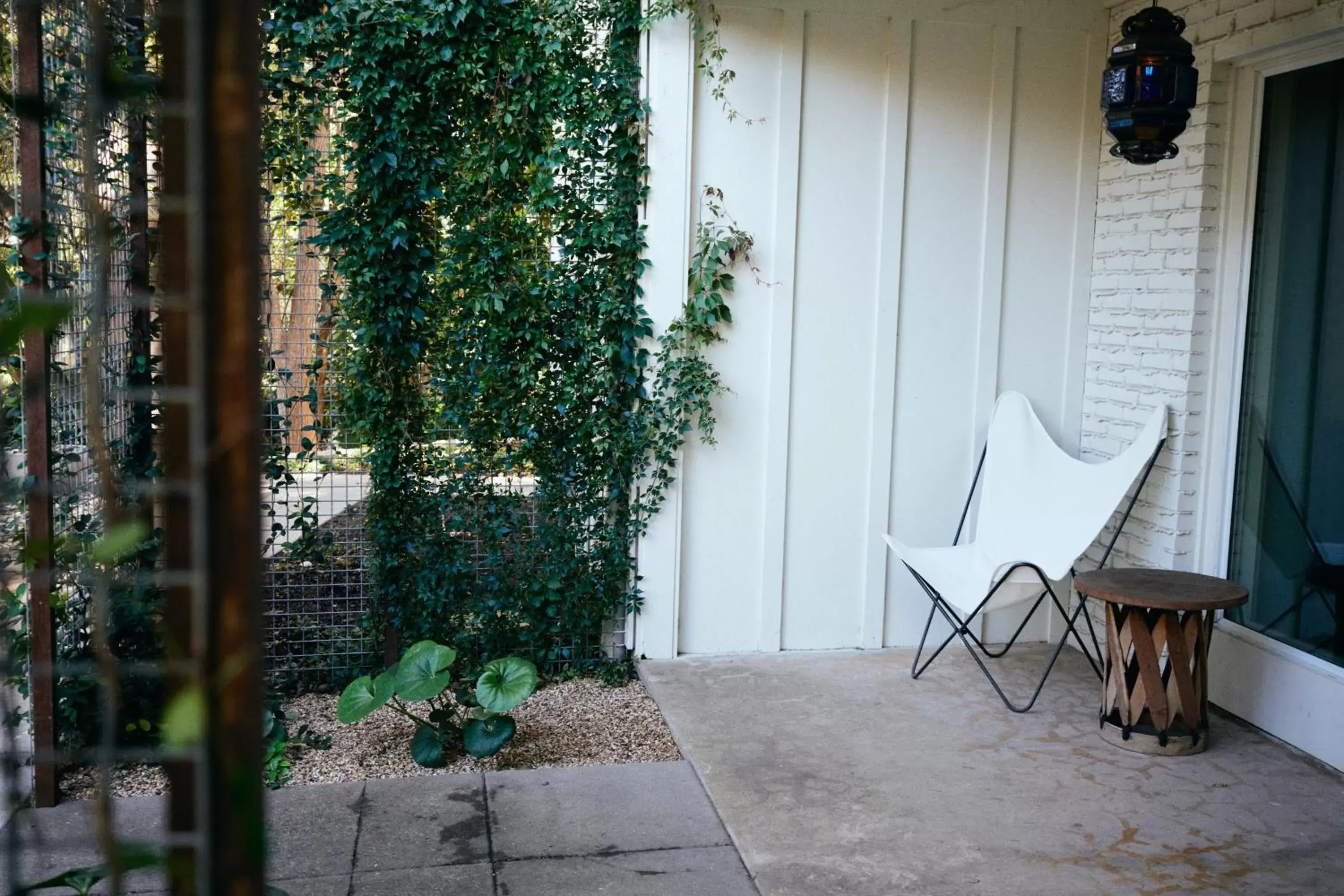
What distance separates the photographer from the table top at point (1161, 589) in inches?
142

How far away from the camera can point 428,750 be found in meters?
3.70

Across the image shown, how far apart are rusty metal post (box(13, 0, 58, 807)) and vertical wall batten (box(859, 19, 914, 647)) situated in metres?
2.93

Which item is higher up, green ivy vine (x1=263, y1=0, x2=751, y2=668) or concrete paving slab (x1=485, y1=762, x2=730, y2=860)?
green ivy vine (x1=263, y1=0, x2=751, y2=668)

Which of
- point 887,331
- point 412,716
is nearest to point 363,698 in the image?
point 412,716

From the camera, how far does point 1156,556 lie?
173 inches

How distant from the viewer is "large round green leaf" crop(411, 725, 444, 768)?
369 centimetres

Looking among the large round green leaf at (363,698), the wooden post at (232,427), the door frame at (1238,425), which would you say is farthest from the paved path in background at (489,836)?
the wooden post at (232,427)

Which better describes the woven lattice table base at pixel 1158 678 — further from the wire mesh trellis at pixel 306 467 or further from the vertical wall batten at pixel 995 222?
the wire mesh trellis at pixel 306 467

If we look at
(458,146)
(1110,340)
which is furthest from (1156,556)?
(458,146)

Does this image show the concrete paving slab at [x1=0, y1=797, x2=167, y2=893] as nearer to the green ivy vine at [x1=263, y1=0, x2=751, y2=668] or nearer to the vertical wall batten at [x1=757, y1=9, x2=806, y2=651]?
the green ivy vine at [x1=263, y1=0, x2=751, y2=668]

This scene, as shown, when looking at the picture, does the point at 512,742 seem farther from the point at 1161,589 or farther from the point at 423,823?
the point at 1161,589

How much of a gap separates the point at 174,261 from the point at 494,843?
108 inches

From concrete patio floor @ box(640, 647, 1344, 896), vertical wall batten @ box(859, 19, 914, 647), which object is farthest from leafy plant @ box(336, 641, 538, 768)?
vertical wall batten @ box(859, 19, 914, 647)

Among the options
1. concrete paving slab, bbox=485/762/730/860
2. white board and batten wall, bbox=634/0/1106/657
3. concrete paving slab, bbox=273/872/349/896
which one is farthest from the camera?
white board and batten wall, bbox=634/0/1106/657
